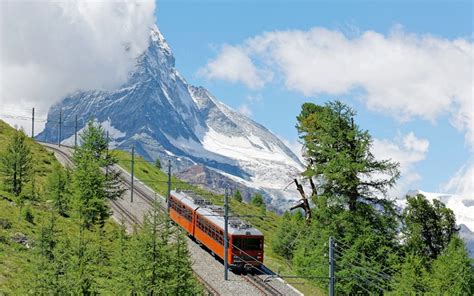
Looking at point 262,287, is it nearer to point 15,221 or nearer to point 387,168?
point 387,168

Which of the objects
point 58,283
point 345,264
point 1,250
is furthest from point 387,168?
point 1,250

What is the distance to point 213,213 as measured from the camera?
5112 cm

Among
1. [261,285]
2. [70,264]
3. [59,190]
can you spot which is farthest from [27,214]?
[70,264]

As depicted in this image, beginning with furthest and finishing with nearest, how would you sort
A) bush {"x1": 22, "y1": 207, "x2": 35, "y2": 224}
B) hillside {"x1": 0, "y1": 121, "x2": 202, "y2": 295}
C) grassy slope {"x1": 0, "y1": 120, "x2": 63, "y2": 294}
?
bush {"x1": 22, "y1": 207, "x2": 35, "y2": 224}, grassy slope {"x1": 0, "y1": 120, "x2": 63, "y2": 294}, hillside {"x1": 0, "y1": 121, "x2": 202, "y2": 295}

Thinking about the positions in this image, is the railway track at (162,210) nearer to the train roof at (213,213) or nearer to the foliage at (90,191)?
the train roof at (213,213)

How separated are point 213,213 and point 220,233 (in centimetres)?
332

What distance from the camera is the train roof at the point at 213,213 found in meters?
47.2

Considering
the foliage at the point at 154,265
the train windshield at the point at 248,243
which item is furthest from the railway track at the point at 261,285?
the foliage at the point at 154,265

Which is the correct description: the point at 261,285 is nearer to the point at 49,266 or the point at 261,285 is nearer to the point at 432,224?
the point at 432,224

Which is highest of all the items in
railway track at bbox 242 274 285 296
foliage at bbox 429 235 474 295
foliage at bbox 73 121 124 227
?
foliage at bbox 73 121 124 227

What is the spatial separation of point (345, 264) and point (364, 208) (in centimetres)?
351

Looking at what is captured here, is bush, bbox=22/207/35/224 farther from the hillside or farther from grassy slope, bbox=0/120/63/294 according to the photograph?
the hillside

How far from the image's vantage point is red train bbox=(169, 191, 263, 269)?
153 ft

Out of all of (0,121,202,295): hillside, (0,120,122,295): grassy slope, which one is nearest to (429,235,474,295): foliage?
(0,121,202,295): hillside
